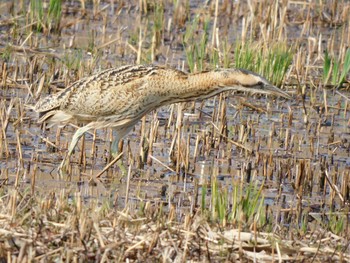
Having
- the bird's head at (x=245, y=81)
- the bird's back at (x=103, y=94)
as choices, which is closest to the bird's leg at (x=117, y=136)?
the bird's back at (x=103, y=94)

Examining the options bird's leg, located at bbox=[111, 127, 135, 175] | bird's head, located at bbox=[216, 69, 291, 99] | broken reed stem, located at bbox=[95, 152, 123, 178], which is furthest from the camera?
bird's leg, located at bbox=[111, 127, 135, 175]

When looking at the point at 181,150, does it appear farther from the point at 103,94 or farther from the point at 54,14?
the point at 54,14

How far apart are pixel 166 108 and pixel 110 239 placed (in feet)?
14.4

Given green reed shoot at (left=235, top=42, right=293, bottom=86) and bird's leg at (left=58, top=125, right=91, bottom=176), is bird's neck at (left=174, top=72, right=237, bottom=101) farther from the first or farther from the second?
green reed shoot at (left=235, top=42, right=293, bottom=86)

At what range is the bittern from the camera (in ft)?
27.3


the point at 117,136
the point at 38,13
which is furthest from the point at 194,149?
the point at 38,13

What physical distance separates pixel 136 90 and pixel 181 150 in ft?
2.15

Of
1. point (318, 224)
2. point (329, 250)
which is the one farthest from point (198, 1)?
point (329, 250)

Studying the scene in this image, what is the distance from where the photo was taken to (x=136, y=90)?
8312 millimetres

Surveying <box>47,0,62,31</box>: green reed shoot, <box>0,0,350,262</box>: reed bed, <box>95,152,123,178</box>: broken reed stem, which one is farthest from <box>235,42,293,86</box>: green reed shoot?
<box>95,152,123,178</box>: broken reed stem

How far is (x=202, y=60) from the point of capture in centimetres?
1077

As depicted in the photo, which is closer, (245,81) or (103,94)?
(245,81)

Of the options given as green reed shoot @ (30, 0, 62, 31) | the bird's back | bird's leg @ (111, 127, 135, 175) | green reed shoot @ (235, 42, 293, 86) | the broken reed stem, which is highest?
green reed shoot @ (30, 0, 62, 31)

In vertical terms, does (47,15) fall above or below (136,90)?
above
